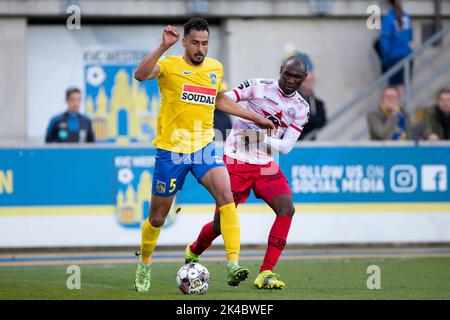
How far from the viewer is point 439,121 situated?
1822cm

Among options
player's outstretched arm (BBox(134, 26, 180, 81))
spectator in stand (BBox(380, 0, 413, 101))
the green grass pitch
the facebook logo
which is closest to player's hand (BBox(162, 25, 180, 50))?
player's outstretched arm (BBox(134, 26, 180, 81))

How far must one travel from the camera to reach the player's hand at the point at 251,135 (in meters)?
11.9

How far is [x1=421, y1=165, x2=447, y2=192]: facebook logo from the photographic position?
672 inches

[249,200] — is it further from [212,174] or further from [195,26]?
[195,26]

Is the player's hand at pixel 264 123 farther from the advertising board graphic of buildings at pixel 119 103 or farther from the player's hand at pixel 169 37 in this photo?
the advertising board graphic of buildings at pixel 119 103

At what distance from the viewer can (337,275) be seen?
1277 cm

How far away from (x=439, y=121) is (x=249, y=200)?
3825 millimetres

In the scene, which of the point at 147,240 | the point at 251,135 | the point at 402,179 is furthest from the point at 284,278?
the point at 402,179

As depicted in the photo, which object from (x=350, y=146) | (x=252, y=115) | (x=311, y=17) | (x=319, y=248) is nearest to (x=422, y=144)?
(x=350, y=146)

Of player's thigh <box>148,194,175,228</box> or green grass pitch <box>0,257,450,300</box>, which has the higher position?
player's thigh <box>148,194,175,228</box>

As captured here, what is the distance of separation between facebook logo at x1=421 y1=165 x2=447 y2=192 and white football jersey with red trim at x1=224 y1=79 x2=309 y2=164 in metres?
5.65

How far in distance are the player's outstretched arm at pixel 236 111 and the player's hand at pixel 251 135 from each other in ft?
1.88

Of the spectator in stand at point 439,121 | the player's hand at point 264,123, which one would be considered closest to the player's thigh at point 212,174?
the player's hand at point 264,123

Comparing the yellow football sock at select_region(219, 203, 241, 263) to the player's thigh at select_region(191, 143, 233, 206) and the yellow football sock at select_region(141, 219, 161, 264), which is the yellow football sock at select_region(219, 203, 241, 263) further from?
the yellow football sock at select_region(141, 219, 161, 264)
